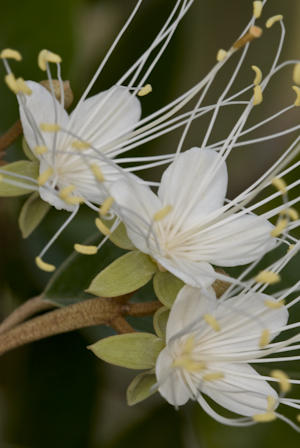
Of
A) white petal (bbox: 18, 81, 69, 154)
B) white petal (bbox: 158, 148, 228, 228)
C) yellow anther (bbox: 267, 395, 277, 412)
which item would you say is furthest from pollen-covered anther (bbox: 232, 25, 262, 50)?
yellow anther (bbox: 267, 395, 277, 412)

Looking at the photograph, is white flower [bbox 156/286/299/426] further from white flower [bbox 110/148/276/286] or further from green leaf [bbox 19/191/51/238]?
green leaf [bbox 19/191/51/238]

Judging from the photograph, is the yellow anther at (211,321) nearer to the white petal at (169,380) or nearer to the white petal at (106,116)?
the white petal at (169,380)

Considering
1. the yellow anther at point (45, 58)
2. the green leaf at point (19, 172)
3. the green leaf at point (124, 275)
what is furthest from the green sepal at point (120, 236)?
the yellow anther at point (45, 58)

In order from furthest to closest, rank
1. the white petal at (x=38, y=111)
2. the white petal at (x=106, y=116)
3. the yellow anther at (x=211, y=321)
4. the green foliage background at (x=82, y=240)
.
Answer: the green foliage background at (x=82, y=240), the white petal at (x=106, y=116), the white petal at (x=38, y=111), the yellow anther at (x=211, y=321)

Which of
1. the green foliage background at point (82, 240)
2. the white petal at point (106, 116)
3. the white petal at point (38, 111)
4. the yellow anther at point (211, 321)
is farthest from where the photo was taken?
the green foliage background at point (82, 240)

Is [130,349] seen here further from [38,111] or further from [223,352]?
[38,111]

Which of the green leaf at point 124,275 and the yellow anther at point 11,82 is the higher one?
the yellow anther at point 11,82
